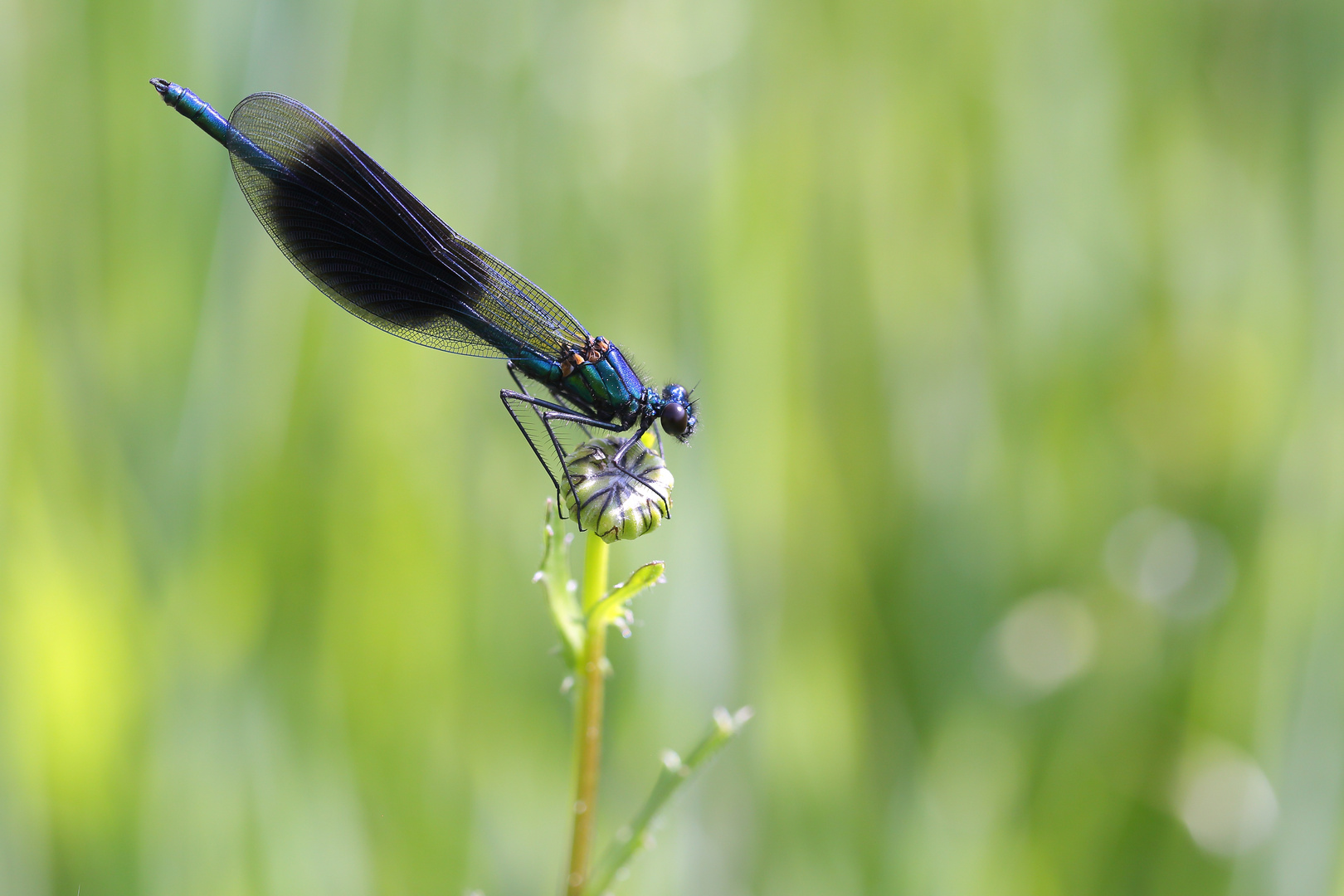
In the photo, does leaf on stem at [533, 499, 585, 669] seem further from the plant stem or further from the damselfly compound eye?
the damselfly compound eye

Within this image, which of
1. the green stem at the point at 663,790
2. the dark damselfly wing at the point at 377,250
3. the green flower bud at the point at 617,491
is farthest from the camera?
the dark damselfly wing at the point at 377,250

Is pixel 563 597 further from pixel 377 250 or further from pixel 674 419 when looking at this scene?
pixel 377 250

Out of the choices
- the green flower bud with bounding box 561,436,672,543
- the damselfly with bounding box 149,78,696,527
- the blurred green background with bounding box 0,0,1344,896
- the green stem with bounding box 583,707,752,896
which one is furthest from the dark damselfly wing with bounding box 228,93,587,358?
the green stem with bounding box 583,707,752,896

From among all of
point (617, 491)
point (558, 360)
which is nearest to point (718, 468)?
point (558, 360)

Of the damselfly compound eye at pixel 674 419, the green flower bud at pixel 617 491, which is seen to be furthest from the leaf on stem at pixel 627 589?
the damselfly compound eye at pixel 674 419

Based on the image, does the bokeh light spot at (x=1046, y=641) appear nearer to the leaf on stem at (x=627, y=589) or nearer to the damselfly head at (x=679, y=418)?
the damselfly head at (x=679, y=418)
